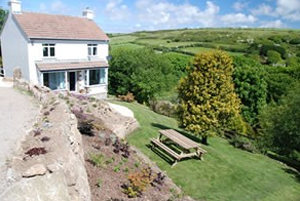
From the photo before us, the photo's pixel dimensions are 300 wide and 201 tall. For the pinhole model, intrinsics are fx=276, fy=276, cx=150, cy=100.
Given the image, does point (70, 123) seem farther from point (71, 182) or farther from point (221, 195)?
point (221, 195)

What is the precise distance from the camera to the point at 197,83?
57.5 ft

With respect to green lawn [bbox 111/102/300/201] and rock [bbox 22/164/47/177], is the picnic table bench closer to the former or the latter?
green lawn [bbox 111/102/300/201]

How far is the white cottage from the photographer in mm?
25875

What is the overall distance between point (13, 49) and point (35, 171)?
24726 mm

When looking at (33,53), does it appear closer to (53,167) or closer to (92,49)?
(92,49)

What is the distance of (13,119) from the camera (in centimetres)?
1148

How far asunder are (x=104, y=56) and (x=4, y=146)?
79.6 feet

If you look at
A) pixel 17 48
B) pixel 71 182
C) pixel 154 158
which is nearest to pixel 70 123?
pixel 71 182

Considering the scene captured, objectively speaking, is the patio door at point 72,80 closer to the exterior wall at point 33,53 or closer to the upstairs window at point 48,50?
the exterior wall at point 33,53

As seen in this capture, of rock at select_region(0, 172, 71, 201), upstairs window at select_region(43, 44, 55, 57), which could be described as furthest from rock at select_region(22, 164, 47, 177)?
upstairs window at select_region(43, 44, 55, 57)

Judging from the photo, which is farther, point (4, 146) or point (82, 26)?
point (82, 26)

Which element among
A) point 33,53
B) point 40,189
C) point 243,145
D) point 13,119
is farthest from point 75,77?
point 40,189

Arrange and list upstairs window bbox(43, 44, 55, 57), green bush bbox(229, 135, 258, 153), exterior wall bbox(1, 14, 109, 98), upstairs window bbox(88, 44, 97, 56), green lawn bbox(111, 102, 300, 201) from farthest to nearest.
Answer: upstairs window bbox(88, 44, 97, 56) → upstairs window bbox(43, 44, 55, 57) → exterior wall bbox(1, 14, 109, 98) → green bush bbox(229, 135, 258, 153) → green lawn bbox(111, 102, 300, 201)

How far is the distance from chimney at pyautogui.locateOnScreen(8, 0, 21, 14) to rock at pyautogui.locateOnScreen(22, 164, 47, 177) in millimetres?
24340
